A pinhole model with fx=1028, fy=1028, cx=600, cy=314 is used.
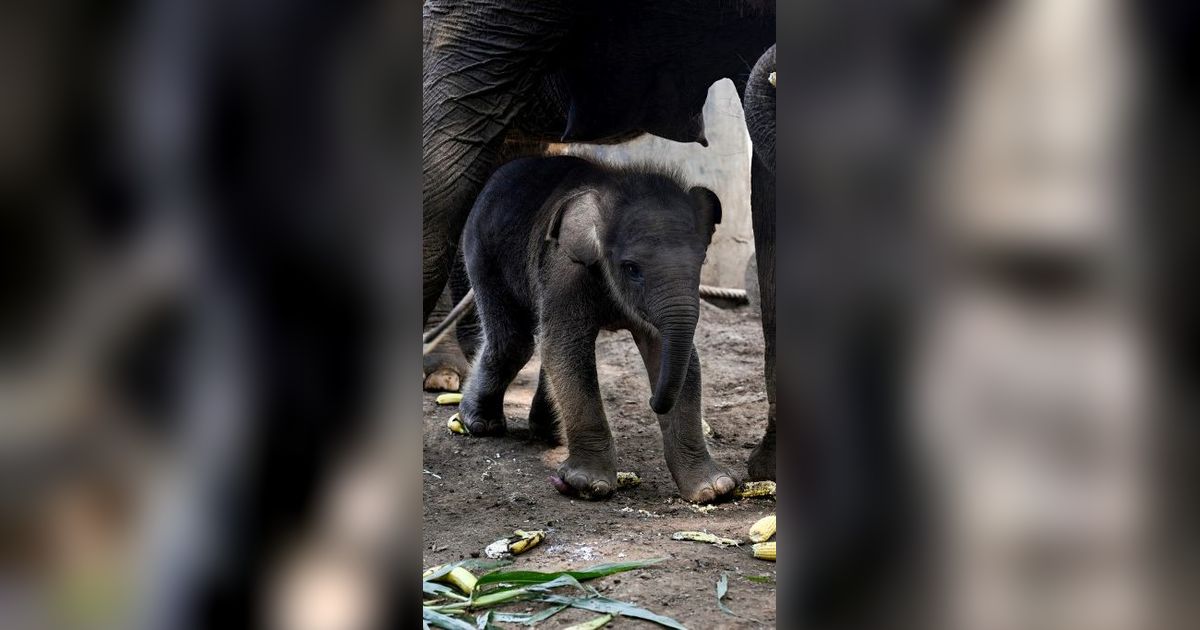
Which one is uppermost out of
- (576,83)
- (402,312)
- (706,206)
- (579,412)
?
(576,83)

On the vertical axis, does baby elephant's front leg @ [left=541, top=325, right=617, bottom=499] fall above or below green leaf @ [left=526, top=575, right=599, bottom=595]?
above

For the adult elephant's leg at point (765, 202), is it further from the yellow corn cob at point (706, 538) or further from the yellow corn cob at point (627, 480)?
the yellow corn cob at point (706, 538)

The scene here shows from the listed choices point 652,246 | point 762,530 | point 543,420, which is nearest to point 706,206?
point 652,246

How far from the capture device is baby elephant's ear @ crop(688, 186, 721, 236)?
14.5ft

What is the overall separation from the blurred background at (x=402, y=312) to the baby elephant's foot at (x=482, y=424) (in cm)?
395

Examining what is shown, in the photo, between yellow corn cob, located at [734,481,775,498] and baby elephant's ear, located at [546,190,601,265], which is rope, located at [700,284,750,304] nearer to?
baby elephant's ear, located at [546,190,601,265]

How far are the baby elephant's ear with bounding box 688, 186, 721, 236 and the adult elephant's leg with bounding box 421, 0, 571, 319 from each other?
3.03 ft

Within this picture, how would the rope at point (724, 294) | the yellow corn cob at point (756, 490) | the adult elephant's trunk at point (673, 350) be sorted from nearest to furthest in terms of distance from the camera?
the adult elephant's trunk at point (673, 350)
the yellow corn cob at point (756, 490)
the rope at point (724, 294)

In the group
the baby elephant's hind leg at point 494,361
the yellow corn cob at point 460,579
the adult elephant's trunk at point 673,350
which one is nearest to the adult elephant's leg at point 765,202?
the adult elephant's trunk at point 673,350

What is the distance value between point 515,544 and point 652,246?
52.4 inches

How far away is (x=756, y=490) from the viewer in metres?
4.16

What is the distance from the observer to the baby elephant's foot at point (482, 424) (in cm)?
514

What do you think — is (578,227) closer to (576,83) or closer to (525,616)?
(576,83)

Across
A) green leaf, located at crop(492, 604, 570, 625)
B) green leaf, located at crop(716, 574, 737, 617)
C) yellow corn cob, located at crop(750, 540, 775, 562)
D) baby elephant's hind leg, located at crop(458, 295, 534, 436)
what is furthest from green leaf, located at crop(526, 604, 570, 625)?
baby elephant's hind leg, located at crop(458, 295, 534, 436)
